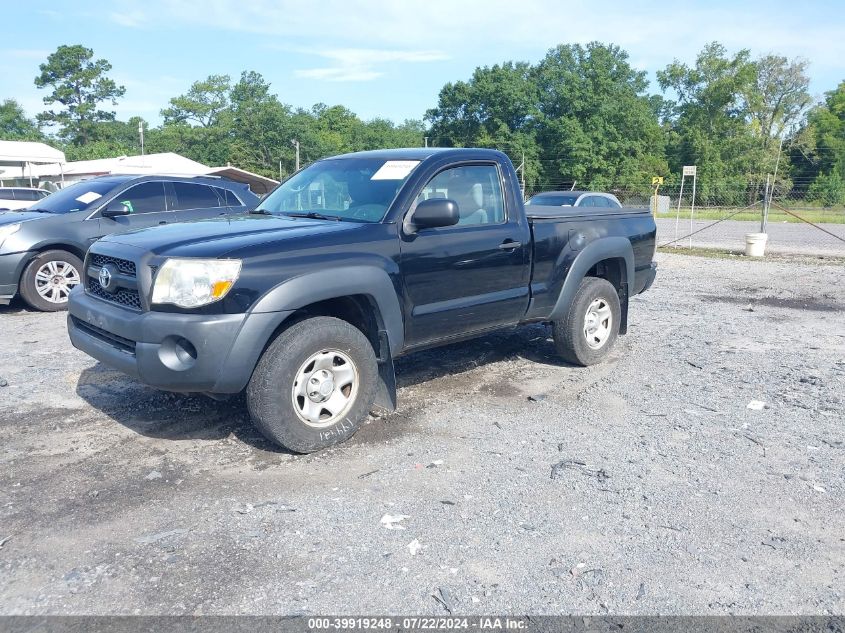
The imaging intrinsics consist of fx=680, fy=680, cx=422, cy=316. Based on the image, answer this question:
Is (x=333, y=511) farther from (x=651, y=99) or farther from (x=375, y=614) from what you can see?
(x=651, y=99)

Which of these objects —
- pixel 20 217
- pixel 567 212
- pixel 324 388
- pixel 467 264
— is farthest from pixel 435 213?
pixel 20 217

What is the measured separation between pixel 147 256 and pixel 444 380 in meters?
2.72

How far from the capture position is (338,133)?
279 ft

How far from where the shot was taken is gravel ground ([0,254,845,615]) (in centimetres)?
281

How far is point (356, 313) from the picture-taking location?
448 centimetres

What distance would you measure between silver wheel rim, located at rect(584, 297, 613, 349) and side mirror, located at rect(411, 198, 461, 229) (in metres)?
2.19

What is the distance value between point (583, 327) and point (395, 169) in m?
2.26

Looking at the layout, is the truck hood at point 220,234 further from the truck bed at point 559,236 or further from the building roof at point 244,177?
the building roof at point 244,177

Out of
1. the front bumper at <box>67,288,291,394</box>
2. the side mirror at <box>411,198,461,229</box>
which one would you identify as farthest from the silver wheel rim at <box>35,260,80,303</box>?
the side mirror at <box>411,198,461,229</box>

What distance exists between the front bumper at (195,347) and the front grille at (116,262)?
0.29 metres

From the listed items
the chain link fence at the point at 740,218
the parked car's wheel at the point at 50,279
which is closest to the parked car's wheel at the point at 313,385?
the parked car's wheel at the point at 50,279

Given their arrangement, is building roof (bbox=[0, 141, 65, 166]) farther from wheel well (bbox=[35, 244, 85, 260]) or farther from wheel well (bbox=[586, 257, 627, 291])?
wheel well (bbox=[586, 257, 627, 291])

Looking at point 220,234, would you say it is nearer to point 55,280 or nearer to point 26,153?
point 55,280

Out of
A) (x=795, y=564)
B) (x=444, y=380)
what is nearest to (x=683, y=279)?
(x=444, y=380)
